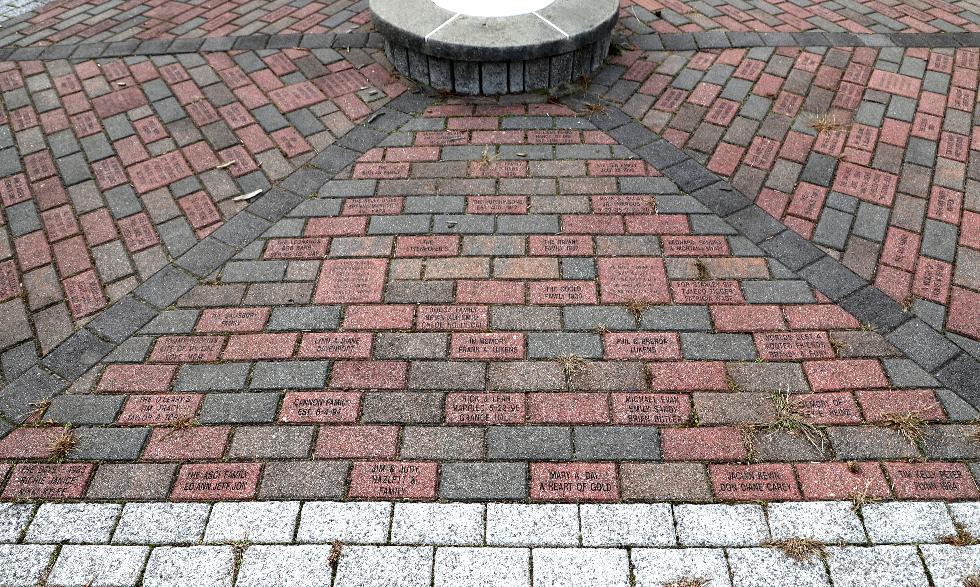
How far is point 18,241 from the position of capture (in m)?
3.30

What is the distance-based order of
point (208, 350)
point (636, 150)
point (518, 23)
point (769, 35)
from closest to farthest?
point (208, 350) < point (636, 150) < point (518, 23) < point (769, 35)

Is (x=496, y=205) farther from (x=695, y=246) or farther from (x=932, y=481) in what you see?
(x=932, y=481)

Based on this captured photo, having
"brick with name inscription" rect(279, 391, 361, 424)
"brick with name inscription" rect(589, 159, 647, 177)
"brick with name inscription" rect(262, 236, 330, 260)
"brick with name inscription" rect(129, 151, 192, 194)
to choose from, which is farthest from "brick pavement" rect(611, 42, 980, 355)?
"brick with name inscription" rect(129, 151, 192, 194)

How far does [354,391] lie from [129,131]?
275cm

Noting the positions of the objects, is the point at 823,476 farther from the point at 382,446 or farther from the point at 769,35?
the point at 769,35

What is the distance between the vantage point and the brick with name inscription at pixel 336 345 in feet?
9.02

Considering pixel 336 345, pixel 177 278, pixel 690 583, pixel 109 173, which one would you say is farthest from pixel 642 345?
pixel 109 173

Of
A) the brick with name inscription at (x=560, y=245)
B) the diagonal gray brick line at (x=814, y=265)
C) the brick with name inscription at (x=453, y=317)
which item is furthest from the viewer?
the brick with name inscription at (x=560, y=245)

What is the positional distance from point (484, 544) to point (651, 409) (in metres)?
0.89

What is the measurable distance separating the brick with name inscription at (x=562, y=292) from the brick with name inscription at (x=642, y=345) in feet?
0.83

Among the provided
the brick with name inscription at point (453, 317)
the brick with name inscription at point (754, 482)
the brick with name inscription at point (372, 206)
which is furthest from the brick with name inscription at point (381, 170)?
the brick with name inscription at point (754, 482)

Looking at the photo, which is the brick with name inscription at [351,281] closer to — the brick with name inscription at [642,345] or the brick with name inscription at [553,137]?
the brick with name inscription at [642,345]

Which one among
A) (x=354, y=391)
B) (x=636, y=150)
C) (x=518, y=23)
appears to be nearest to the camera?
(x=354, y=391)

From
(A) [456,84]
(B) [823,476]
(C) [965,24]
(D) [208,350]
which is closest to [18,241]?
(D) [208,350]
